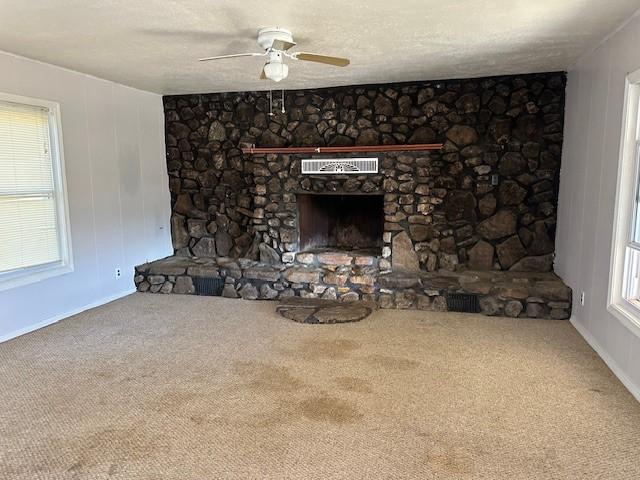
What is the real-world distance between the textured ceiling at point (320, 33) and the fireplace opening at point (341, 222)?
59.0 inches

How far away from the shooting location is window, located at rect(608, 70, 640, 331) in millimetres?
3018

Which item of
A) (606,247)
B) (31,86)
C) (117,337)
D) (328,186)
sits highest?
(31,86)

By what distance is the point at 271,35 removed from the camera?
10.3 ft

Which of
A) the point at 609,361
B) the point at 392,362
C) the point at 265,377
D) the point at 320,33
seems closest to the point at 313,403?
the point at 265,377

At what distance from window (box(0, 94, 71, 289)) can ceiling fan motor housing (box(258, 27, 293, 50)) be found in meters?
2.27

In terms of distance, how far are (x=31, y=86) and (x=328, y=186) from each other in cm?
293

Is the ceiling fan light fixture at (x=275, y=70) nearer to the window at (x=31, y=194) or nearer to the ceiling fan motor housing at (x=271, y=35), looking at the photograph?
the ceiling fan motor housing at (x=271, y=35)

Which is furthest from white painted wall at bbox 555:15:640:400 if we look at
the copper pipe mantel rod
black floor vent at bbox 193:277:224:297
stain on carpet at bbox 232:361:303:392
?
black floor vent at bbox 193:277:224:297

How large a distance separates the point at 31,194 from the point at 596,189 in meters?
4.75

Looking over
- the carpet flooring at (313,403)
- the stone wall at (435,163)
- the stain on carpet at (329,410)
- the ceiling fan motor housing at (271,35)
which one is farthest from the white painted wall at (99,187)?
the stain on carpet at (329,410)

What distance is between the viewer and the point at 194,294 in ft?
17.3

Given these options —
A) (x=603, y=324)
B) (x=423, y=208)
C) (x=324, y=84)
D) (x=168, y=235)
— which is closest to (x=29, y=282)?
(x=168, y=235)

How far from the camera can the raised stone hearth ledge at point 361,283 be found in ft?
14.3

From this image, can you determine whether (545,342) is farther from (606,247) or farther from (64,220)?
(64,220)
